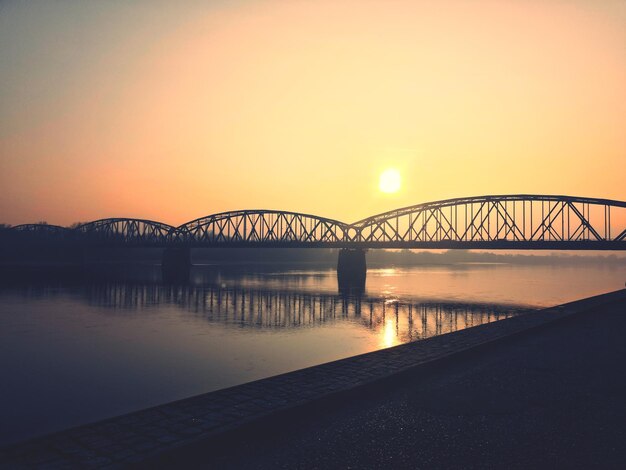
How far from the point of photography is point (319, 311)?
40781mm

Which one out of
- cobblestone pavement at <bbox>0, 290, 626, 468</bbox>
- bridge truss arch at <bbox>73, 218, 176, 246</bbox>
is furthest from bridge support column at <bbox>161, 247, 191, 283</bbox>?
cobblestone pavement at <bbox>0, 290, 626, 468</bbox>

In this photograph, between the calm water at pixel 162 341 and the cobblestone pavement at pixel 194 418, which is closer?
the cobblestone pavement at pixel 194 418

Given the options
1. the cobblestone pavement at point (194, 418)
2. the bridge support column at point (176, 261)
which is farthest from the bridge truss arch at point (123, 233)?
the cobblestone pavement at point (194, 418)

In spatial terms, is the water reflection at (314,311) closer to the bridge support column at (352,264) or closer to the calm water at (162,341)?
→ the calm water at (162,341)

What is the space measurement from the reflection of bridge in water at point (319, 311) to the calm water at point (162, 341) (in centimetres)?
10

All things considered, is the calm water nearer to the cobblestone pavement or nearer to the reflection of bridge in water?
the reflection of bridge in water

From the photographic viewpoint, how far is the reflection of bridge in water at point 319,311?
31906 mm

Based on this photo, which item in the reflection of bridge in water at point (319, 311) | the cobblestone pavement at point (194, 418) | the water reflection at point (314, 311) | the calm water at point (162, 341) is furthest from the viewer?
the reflection of bridge in water at point (319, 311)

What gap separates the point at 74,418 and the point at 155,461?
7.47 meters

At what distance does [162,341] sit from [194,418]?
18129 mm

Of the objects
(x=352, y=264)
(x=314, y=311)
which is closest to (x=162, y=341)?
(x=314, y=311)

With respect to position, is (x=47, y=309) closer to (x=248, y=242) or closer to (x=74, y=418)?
(x=74, y=418)

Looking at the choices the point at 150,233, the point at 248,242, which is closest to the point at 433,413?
the point at 248,242

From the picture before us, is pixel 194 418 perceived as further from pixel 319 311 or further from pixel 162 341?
pixel 319 311
